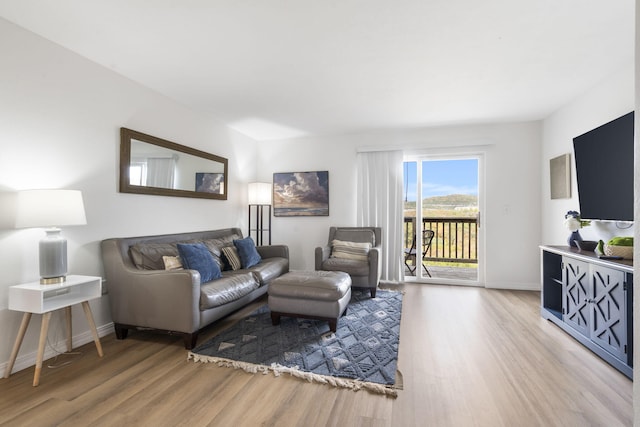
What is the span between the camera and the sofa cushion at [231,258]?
3.54m

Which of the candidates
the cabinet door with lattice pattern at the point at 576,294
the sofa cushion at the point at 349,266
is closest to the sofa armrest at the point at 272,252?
the sofa cushion at the point at 349,266

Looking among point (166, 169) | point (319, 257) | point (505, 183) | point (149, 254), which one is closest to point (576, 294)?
point (505, 183)

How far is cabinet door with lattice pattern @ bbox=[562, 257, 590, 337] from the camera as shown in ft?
7.97

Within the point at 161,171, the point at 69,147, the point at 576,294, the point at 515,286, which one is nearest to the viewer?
the point at 69,147

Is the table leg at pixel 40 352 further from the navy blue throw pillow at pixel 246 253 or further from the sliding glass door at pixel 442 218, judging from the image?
the sliding glass door at pixel 442 218

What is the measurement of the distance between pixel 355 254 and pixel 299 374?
228 centimetres

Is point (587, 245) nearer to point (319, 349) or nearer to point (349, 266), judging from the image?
point (349, 266)

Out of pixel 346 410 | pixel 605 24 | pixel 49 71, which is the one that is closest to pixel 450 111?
pixel 605 24

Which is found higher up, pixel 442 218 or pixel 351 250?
pixel 442 218

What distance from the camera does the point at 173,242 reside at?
10.5 feet

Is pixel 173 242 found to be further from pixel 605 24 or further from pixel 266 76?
pixel 605 24

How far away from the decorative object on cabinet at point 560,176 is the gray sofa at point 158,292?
12.7 feet

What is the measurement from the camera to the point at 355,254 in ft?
13.5

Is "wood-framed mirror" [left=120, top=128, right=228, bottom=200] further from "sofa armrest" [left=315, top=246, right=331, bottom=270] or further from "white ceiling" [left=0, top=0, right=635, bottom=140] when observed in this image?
"sofa armrest" [left=315, top=246, right=331, bottom=270]
